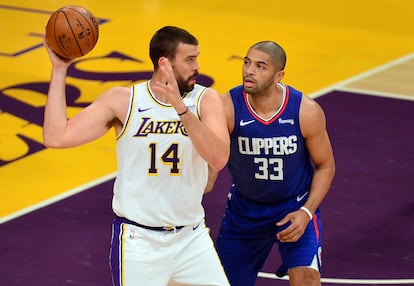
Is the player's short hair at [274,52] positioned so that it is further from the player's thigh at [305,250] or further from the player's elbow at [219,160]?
the player's elbow at [219,160]

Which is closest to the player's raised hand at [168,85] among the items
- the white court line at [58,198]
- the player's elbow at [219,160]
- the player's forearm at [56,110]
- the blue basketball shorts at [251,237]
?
the player's elbow at [219,160]

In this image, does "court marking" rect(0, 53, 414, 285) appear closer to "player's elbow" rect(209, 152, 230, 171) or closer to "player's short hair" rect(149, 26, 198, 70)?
"player's elbow" rect(209, 152, 230, 171)

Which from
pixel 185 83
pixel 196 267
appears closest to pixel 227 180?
pixel 196 267

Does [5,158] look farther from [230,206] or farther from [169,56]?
[169,56]

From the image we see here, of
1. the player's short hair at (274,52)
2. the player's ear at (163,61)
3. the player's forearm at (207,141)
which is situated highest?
the player's ear at (163,61)

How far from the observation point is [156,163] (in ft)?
24.4

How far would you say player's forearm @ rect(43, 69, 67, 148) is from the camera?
7.27 meters

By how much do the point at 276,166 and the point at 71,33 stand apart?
74.2 inches

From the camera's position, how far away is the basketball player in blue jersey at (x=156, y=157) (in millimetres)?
7348

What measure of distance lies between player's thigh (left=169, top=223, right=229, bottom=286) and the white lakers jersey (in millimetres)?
198

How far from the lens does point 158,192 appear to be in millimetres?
7477

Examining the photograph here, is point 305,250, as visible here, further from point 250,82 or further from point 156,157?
point 156,157

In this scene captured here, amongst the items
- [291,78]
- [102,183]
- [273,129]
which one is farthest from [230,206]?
[291,78]

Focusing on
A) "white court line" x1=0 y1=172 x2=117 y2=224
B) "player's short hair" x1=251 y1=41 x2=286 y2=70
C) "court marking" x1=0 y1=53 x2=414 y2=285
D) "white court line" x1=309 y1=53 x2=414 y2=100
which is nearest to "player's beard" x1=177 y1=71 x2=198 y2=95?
"player's short hair" x1=251 y1=41 x2=286 y2=70
